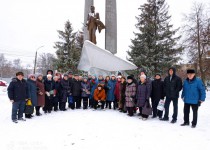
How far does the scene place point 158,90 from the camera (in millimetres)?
6402

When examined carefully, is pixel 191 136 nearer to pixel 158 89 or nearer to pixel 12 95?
pixel 158 89

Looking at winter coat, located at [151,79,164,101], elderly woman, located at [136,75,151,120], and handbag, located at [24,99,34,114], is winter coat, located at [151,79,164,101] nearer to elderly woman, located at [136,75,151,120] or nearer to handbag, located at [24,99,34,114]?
elderly woman, located at [136,75,151,120]

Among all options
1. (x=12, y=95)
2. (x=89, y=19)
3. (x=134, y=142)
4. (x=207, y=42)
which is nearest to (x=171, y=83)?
(x=134, y=142)

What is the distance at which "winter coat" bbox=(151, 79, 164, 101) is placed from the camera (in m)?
6.38

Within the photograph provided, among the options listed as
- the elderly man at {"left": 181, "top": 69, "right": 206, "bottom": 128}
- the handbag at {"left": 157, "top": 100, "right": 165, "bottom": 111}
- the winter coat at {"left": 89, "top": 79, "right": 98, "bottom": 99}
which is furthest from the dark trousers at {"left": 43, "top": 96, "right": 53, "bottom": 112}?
the elderly man at {"left": 181, "top": 69, "right": 206, "bottom": 128}

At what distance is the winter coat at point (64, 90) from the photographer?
25.4 ft

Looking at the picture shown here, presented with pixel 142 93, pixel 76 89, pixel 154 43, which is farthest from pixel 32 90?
pixel 154 43

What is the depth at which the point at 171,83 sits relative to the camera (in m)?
6.00

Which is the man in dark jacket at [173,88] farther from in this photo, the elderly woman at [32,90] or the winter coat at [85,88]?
the elderly woman at [32,90]

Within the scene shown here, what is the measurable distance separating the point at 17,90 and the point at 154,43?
15.4 metres

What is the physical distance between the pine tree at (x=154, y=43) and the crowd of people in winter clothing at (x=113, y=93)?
11.1 meters

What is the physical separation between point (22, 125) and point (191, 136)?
4.22 m

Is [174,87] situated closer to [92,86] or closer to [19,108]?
[92,86]

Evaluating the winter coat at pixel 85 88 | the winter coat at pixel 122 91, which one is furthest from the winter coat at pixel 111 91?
the winter coat at pixel 85 88
